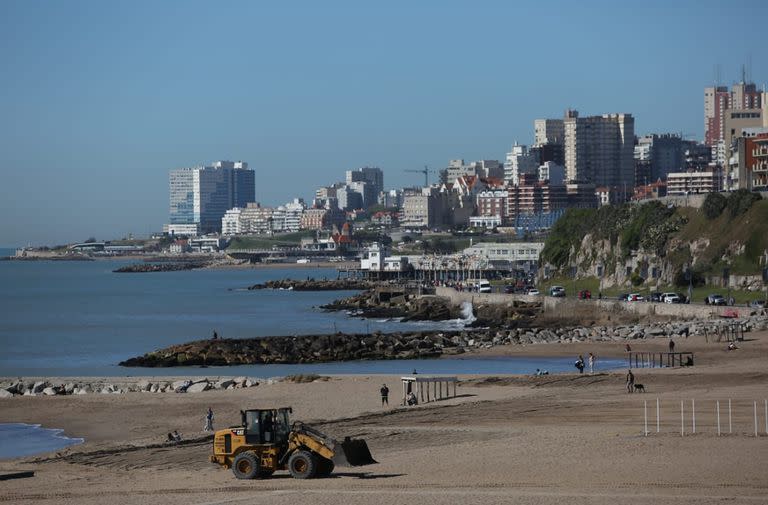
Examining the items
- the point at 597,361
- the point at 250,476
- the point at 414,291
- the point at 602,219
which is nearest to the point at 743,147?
the point at 602,219

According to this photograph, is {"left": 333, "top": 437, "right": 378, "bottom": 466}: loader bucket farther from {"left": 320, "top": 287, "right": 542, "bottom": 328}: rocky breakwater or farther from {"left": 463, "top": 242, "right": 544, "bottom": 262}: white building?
{"left": 463, "top": 242, "right": 544, "bottom": 262}: white building

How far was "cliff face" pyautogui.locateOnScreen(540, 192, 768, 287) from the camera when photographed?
60.0 meters

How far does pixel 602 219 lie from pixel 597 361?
38287 millimetres

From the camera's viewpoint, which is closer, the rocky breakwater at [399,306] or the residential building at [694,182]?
the rocky breakwater at [399,306]

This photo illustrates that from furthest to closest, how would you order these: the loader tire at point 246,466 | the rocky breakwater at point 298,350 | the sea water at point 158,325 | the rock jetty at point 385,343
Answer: the rocky breakwater at point 298,350 < the rock jetty at point 385,343 < the sea water at point 158,325 < the loader tire at point 246,466

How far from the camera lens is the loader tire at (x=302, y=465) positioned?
1953 centimetres

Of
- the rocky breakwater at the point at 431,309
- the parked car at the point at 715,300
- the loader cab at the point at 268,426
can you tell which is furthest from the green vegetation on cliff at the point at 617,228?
the loader cab at the point at 268,426

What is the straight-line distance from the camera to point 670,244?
2621 inches

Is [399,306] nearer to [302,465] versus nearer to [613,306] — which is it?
[613,306]

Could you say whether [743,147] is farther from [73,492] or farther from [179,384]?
[73,492]

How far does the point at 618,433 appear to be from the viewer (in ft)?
75.8

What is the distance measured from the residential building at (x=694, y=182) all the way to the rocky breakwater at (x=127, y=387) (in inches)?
4674

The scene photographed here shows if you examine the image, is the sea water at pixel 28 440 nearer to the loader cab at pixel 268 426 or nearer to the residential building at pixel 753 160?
the loader cab at pixel 268 426

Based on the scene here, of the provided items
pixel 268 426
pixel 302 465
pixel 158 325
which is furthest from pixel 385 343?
pixel 302 465
